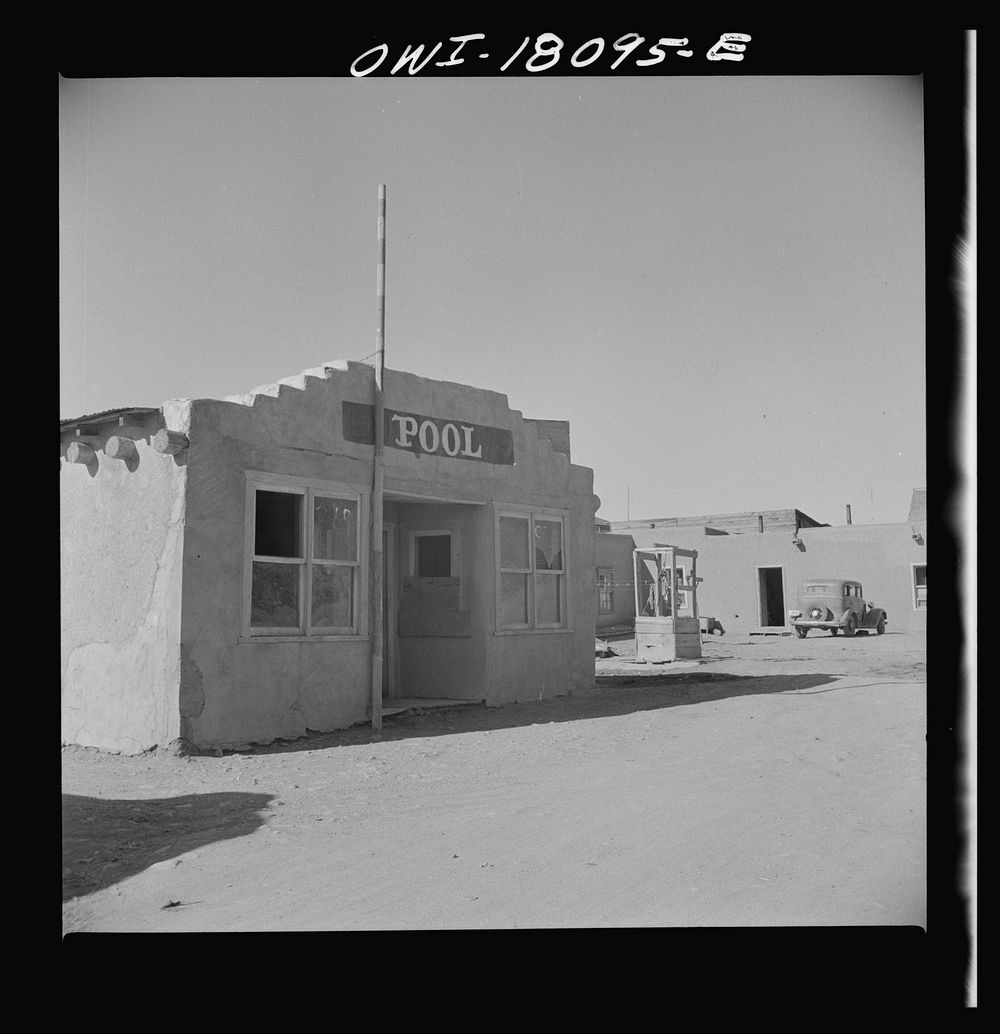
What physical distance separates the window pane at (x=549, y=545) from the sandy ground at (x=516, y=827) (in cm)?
249

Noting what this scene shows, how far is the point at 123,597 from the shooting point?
952cm

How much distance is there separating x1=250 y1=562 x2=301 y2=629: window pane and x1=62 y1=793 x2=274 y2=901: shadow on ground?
7.93 ft

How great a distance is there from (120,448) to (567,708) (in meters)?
5.80

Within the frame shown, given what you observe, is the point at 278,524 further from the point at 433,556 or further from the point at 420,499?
the point at 433,556

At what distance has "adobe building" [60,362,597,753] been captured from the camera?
9.17 metres

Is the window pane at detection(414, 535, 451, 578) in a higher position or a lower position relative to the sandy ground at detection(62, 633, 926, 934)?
higher

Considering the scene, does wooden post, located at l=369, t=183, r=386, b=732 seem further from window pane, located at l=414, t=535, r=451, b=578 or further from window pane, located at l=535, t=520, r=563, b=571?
window pane, located at l=535, t=520, r=563, b=571

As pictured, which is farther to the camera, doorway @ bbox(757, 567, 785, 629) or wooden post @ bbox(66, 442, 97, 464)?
doorway @ bbox(757, 567, 785, 629)

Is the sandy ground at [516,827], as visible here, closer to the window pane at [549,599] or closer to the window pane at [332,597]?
the window pane at [332,597]

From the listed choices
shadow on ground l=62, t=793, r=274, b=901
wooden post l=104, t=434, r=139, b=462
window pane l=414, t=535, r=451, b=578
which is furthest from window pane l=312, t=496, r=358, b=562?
shadow on ground l=62, t=793, r=274, b=901

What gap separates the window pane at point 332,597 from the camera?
405 inches

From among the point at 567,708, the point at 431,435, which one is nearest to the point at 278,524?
the point at 431,435
